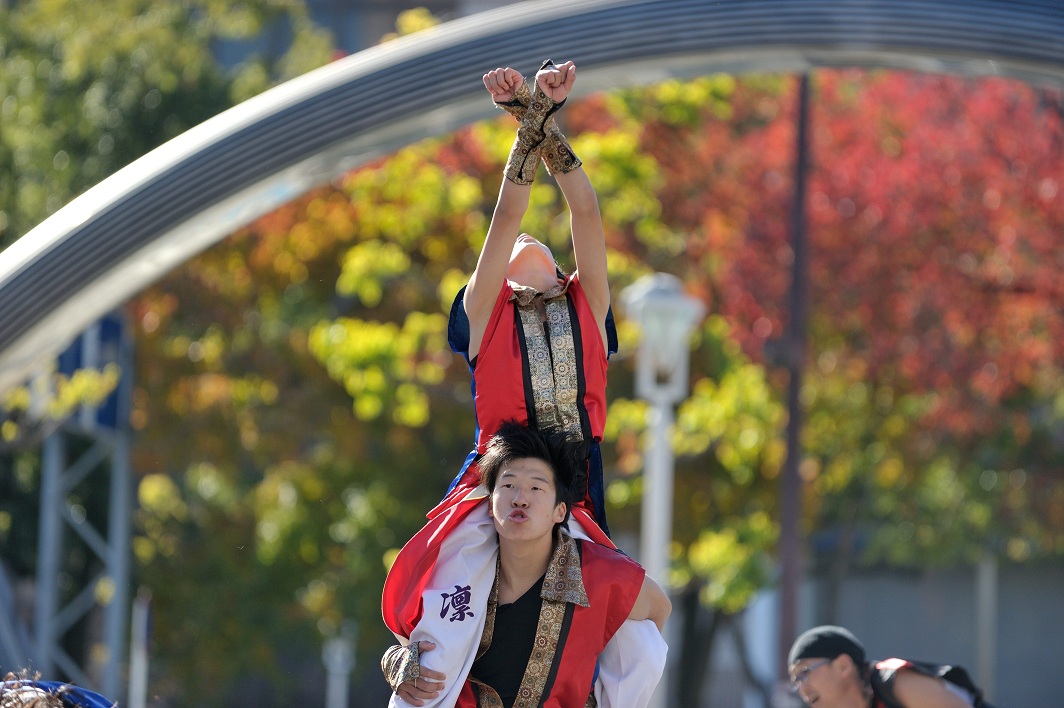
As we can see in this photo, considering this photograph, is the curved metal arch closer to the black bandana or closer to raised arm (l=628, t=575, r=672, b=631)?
the black bandana

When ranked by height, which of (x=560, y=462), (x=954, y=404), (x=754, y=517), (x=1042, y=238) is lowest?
(x=560, y=462)

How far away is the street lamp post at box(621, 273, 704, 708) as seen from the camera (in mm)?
10445

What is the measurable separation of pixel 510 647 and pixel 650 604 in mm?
383

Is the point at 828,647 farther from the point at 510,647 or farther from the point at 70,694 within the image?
the point at 70,694

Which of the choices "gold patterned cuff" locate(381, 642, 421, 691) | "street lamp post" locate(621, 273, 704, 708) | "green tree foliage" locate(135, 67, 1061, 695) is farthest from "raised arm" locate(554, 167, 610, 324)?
"green tree foliage" locate(135, 67, 1061, 695)

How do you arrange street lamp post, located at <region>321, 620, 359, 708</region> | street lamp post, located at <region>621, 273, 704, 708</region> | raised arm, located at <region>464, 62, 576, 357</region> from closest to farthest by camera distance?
raised arm, located at <region>464, 62, 576, 357</region> → street lamp post, located at <region>621, 273, 704, 708</region> → street lamp post, located at <region>321, 620, 359, 708</region>

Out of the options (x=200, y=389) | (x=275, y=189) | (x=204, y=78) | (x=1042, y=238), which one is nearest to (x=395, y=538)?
(x=200, y=389)

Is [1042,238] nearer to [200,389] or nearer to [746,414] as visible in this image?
[746,414]

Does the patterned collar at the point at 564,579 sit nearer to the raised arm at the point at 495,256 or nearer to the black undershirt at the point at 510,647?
the black undershirt at the point at 510,647

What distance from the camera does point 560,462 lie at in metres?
4.02

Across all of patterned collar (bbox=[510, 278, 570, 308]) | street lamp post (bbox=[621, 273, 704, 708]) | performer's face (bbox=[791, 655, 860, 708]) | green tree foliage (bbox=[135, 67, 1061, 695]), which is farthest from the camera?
green tree foliage (bbox=[135, 67, 1061, 695])

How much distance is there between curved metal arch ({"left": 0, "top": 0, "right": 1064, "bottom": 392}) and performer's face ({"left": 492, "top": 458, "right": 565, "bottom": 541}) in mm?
2813

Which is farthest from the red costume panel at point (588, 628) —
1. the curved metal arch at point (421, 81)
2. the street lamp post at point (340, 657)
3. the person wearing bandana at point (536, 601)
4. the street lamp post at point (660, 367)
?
the street lamp post at point (340, 657)

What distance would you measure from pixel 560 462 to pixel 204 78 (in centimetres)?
1099
